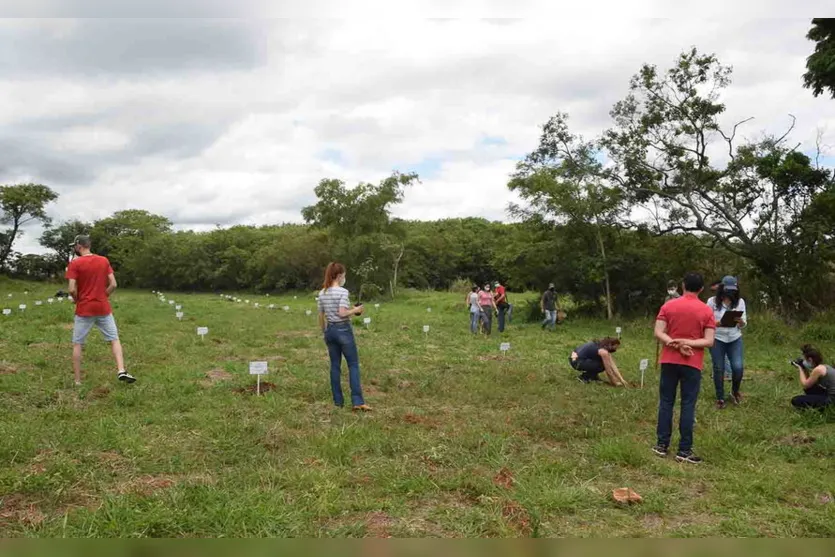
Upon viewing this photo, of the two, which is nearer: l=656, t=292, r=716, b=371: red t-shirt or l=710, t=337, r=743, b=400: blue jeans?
l=656, t=292, r=716, b=371: red t-shirt

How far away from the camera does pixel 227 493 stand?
11.8ft

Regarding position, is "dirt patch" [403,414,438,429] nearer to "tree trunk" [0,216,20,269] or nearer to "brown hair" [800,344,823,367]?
"brown hair" [800,344,823,367]

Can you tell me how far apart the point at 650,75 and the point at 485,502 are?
53.7ft

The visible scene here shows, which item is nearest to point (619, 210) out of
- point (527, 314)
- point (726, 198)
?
point (726, 198)

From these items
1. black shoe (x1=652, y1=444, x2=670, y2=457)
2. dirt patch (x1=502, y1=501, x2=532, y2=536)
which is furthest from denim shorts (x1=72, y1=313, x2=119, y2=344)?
black shoe (x1=652, y1=444, x2=670, y2=457)

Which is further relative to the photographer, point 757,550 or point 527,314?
point 527,314

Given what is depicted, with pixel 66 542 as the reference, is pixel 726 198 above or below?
above

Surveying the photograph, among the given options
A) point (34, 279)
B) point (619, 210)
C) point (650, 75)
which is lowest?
point (34, 279)

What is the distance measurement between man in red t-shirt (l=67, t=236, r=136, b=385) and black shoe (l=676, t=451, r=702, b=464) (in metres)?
6.10

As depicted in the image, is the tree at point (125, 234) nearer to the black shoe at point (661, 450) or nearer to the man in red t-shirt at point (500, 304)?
the man in red t-shirt at point (500, 304)

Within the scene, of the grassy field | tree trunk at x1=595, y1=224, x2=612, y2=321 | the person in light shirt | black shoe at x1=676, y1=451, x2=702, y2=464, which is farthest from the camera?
tree trunk at x1=595, y1=224, x2=612, y2=321

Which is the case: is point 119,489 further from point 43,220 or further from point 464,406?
point 43,220

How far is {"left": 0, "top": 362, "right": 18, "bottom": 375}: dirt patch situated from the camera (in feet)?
23.8

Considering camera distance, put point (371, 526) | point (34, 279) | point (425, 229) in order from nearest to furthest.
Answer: point (371, 526), point (34, 279), point (425, 229)
